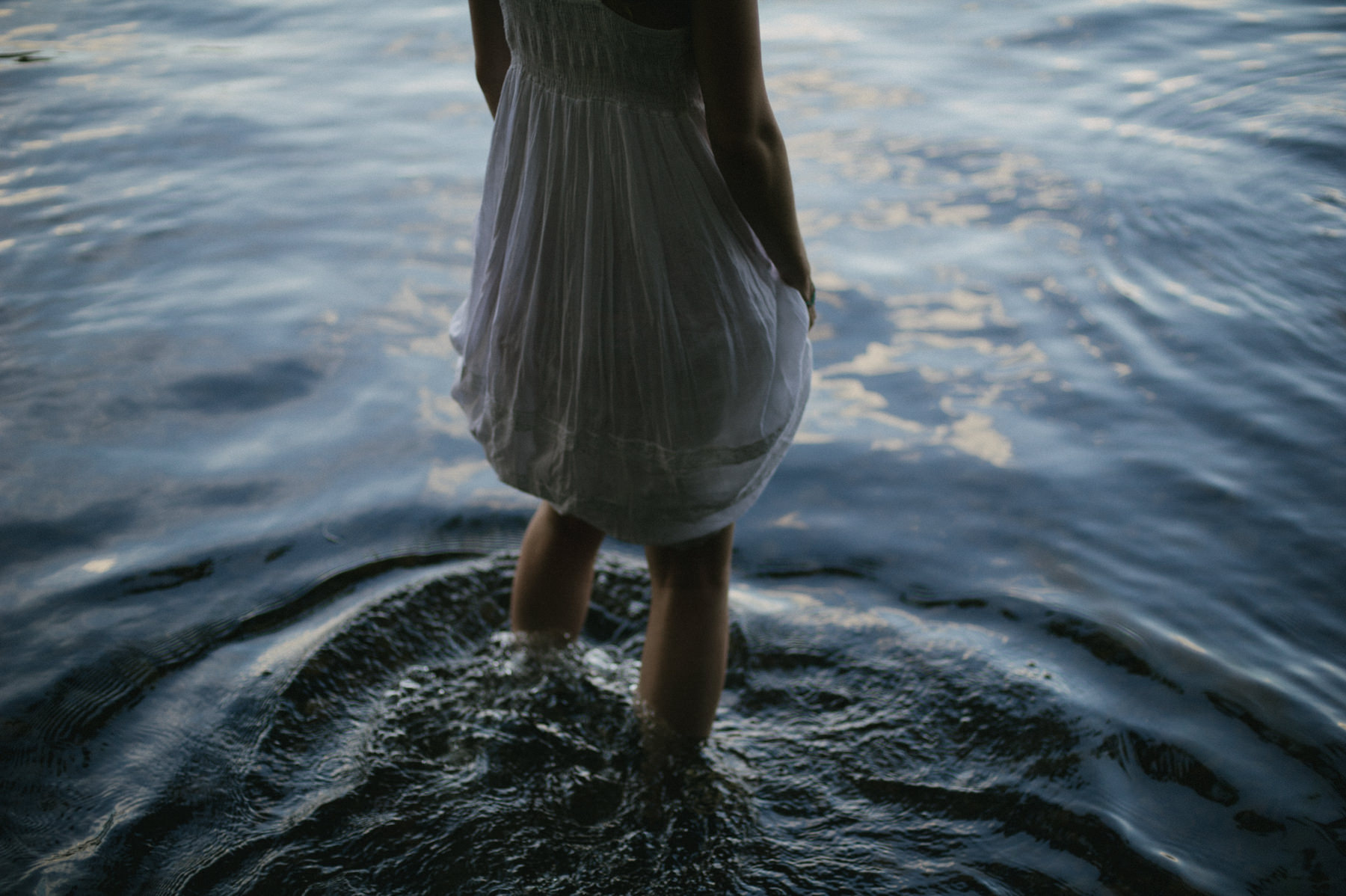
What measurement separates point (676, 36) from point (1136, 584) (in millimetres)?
1602

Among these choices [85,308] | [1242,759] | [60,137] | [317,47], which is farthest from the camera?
[317,47]

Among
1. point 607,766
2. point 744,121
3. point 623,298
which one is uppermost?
point 744,121

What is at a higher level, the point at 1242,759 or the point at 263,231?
the point at 263,231

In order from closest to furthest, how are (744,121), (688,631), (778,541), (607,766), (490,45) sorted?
(744,121)
(490,45)
(688,631)
(607,766)
(778,541)

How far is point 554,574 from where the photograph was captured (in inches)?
72.3

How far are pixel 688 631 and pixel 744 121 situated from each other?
0.82 meters

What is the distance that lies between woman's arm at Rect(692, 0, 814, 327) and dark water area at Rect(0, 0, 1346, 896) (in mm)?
943

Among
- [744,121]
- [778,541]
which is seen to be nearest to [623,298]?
[744,121]

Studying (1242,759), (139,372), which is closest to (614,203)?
(1242,759)

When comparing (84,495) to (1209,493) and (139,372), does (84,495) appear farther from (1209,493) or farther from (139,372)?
(1209,493)

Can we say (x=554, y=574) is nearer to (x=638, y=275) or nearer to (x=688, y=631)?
(x=688, y=631)

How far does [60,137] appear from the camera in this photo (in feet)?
14.4

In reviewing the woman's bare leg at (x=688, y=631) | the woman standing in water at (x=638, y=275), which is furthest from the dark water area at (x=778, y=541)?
the woman standing in water at (x=638, y=275)

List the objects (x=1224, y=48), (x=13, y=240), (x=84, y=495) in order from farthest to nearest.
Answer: (x=1224, y=48) < (x=13, y=240) < (x=84, y=495)
